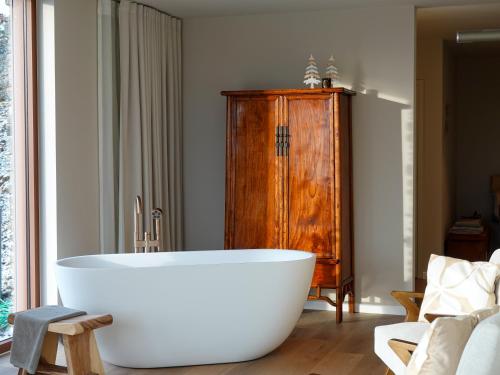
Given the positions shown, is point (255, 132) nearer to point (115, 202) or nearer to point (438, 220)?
point (115, 202)

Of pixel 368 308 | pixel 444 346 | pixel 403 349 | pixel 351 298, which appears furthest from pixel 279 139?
pixel 444 346

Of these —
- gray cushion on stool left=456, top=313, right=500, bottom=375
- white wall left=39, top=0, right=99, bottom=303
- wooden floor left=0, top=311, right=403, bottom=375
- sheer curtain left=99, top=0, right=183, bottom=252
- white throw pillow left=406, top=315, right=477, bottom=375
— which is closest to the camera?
gray cushion on stool left=456, top=313, right=500, bottom=375

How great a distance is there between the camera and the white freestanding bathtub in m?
4.22

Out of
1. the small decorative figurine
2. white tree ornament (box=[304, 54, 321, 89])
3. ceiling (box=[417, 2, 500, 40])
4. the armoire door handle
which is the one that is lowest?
the armoire door handle

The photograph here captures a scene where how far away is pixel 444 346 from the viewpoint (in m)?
2.49

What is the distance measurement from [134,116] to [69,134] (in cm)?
68

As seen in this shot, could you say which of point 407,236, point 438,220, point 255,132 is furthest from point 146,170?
point 438,220

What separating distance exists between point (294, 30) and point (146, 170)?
170 cm

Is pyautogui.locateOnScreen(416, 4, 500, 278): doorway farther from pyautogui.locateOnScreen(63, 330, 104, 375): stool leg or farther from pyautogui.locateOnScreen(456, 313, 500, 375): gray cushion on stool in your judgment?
pyautogui.locateOnScreen(456, 313, 500, 375): gray cushion on stool

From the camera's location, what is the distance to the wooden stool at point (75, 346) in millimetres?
3850

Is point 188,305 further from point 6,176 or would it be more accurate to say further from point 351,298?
point 351,298

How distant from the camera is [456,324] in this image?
2508 mm

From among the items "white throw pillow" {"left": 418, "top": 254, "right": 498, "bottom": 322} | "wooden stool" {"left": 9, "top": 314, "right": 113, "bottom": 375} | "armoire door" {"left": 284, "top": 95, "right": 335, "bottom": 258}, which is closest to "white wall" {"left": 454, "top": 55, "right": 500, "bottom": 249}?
"armoire door" {"left": 284, "top": 95, "right": 335, "bottom": 258}

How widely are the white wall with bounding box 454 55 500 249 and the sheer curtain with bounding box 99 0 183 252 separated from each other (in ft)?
14.4
